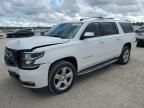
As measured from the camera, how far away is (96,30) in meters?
5.58

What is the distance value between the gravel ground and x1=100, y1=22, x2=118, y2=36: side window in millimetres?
1460

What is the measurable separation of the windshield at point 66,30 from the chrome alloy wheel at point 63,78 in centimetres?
94

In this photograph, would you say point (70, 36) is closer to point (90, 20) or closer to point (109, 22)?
point (90, 20)

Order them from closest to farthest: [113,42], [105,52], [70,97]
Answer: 1. [70,97]
2. [105,52]
3. [113,42]

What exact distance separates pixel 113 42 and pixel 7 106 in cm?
400

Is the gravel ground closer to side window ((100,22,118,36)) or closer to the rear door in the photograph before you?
the rear door

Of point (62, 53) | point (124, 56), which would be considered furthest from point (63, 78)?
point (124, 56)

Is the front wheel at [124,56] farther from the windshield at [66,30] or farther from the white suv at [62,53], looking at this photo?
the windshield at [66,30]

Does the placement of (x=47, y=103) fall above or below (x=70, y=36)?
below

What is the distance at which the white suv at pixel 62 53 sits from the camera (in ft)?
12.9

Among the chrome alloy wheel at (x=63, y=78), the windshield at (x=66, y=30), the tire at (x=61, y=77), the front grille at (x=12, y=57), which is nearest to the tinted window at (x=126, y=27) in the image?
the windshield at (x=66, y=30)

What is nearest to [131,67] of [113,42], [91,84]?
[113,42]

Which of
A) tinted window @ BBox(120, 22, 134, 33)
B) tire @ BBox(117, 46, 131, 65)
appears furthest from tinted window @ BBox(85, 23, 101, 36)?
tire @ BBox(117, 46, 131, 65)

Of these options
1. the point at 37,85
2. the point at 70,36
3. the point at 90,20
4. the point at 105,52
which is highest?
the point at 90,20
